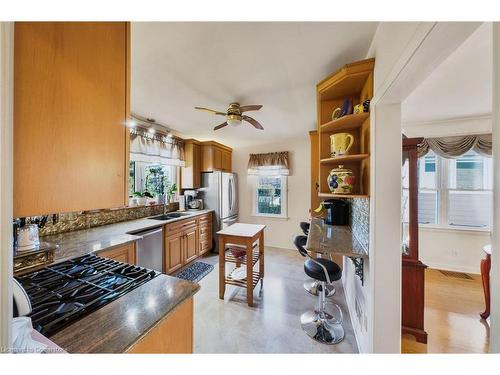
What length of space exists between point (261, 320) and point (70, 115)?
2183mm

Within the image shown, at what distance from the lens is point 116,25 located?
693mm

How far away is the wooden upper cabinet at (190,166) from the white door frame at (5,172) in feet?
11.3

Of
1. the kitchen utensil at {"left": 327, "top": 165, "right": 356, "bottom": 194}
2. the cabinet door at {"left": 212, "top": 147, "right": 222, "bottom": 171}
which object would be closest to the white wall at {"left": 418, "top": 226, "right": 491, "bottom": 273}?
the kitchen utensil at {"left": 327, "top": 165, "right": 356, "bottom": 194}

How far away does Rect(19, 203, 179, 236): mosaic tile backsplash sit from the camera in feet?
6.51

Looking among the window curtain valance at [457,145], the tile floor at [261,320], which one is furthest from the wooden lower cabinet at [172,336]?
the window curtain valance at [457,145]

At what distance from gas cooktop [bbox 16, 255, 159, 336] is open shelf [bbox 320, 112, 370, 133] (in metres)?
1.74

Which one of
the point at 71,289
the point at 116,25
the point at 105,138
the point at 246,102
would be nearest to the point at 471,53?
the point at 246,102

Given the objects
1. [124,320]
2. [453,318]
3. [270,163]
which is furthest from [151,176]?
[453,318]

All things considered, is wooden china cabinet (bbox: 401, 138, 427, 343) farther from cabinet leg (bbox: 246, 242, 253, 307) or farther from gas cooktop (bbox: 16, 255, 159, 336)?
gas cooktop (bbox: 16, 255, 159, 336)

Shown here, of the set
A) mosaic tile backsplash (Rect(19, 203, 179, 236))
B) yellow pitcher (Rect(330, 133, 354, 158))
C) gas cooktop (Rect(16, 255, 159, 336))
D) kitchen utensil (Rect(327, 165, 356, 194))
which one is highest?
yellow pitcher (Rect(330, 133, 354, 158))

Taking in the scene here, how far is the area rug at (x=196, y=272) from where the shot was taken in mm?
2803
